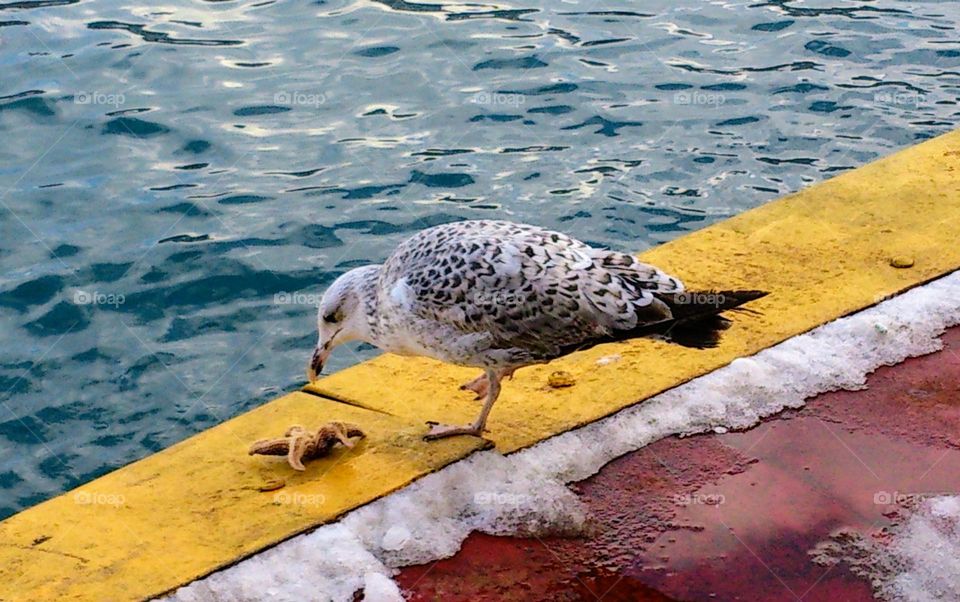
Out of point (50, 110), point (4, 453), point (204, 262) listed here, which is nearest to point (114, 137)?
point (50, 110)

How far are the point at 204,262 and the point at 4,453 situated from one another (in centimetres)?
201

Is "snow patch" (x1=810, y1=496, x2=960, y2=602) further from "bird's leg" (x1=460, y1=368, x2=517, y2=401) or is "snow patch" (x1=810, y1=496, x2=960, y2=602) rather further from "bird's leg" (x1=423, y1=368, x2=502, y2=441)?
"bird's leg" (x1=460, y1=368, x2=517, y2=401)

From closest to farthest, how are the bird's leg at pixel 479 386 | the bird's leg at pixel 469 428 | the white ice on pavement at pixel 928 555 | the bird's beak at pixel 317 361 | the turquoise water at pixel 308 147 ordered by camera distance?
the white ice on pavement at pixel 928 555, the bird's leg at pixel 469 428, the bird's beak at pixel 317 361, the bird's leg at pixel 479 386, the turquoise water at pixel 308 147

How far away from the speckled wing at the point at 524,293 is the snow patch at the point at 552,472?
1.28 ft

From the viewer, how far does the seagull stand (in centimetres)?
491

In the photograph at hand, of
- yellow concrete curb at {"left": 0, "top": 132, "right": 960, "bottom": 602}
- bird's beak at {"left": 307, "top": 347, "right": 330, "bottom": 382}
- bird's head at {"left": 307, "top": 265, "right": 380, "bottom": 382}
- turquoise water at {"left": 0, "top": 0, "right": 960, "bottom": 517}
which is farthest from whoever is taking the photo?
turquoise water at {"left": 0, "top": 0, "right": 960, "bottom": 517}

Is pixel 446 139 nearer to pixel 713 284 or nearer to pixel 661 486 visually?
pixel 713 284

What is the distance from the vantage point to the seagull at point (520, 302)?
16.1 feet

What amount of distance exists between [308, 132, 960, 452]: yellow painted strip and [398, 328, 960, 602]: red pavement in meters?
0.43

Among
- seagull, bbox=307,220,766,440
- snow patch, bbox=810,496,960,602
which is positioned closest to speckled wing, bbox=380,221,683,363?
seagull, bbox=307,220,766,440

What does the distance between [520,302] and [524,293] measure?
0.12 ft

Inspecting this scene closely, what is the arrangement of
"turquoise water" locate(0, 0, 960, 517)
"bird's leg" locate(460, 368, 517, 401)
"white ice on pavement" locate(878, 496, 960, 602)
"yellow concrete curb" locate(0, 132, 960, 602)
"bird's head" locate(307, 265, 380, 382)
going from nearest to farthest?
"white ice on pavement" locate(878, 496, 960, 602) < "yellow concrete curb" locate(0, 132, 960, 602) < "bird's head" locate(307, 265, 380, 382) < "bird's leg" locate(460, 368, 517, 401) < "turquoise water" locate(0, 0, 960, 517)

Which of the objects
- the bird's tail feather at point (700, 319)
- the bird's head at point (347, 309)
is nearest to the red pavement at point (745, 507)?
the bird's tail feather at point (700, 319)

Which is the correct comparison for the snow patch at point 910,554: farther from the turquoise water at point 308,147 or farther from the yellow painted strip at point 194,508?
the turquoise water at point 308,147
